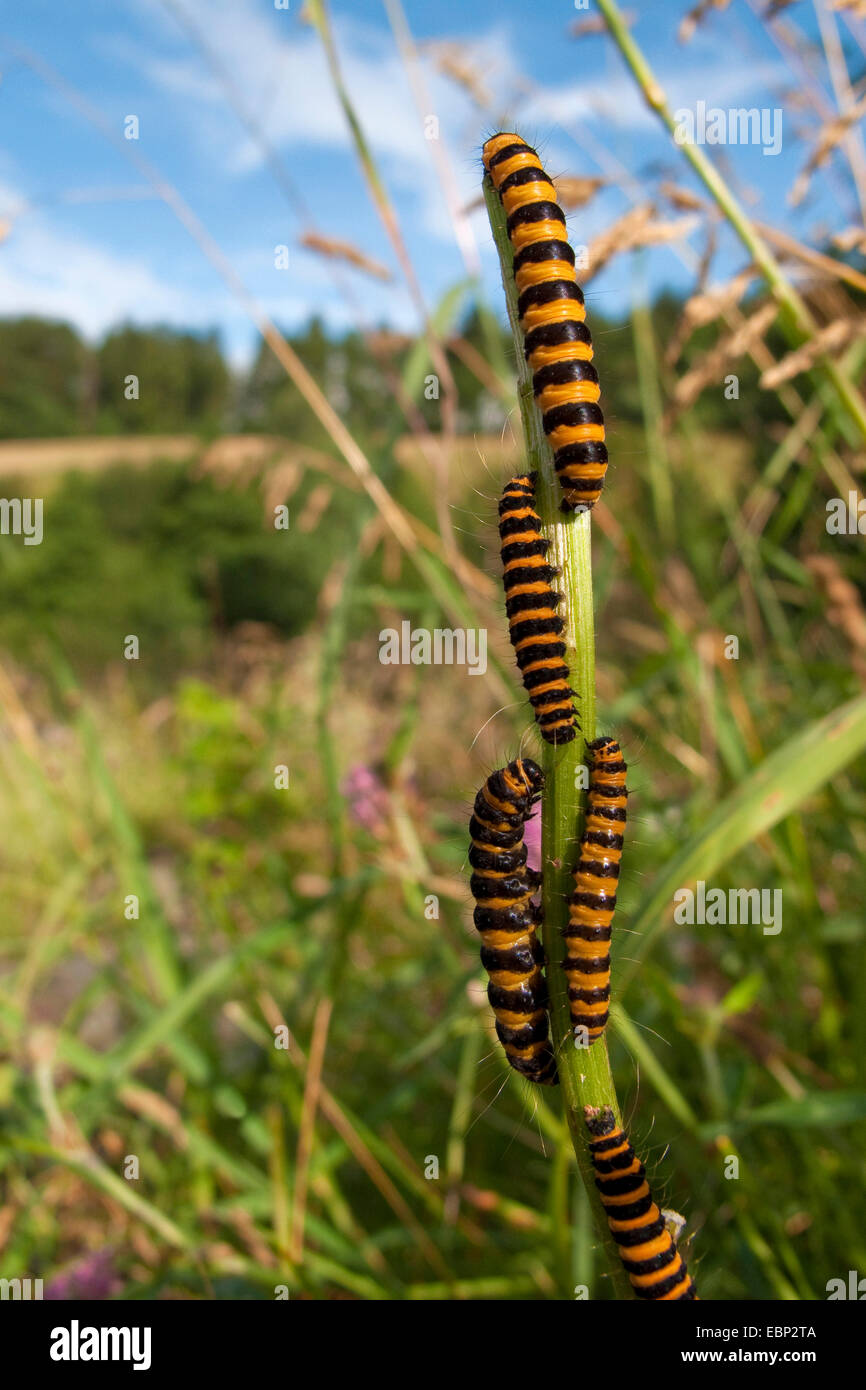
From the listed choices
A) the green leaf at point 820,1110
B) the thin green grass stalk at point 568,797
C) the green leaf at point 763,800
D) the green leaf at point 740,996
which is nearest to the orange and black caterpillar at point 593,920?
the thin green grass stalk at point 568,797

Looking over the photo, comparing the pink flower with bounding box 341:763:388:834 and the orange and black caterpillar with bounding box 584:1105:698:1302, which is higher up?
the pink flower with bounding box 341:763:388:834

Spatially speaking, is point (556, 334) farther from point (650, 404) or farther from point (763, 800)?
point (650, 404)

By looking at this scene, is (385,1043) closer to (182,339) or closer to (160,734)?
(160,734)

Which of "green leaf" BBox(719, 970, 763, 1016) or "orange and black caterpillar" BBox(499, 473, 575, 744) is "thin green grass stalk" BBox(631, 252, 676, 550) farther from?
"orange and black caterpillar" BBox(499, 473, 575, 744)

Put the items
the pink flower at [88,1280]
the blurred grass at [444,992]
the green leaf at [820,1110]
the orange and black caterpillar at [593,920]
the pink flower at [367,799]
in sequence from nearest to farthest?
the orange and black caterpillar at [593,920] < the green leaf at [820,1110] < the blurred grass at [444,992] < the pink flower at [88,1280] < the pink flower at [367,799]

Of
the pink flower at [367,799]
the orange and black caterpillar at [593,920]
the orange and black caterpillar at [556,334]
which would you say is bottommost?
the orange and black caterpillar at [593,920]

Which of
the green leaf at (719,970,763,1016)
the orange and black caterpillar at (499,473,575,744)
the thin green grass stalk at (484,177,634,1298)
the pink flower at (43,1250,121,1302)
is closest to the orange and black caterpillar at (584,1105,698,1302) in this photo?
the thin green grass stalk at (484,177,634,1298)

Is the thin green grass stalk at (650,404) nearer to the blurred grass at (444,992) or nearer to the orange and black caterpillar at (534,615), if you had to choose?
the blurred grass at (444,992)
